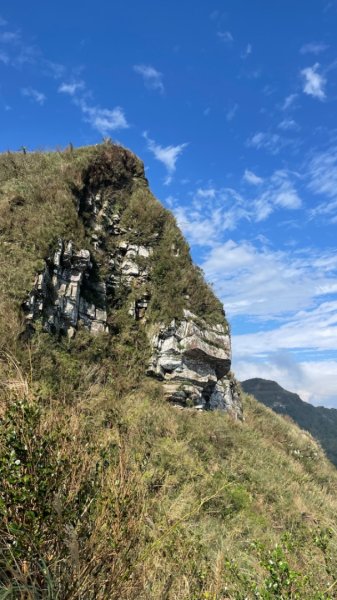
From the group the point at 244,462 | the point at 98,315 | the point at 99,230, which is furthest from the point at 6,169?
the point at 244,462

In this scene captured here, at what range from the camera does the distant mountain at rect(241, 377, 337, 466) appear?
4803 inches

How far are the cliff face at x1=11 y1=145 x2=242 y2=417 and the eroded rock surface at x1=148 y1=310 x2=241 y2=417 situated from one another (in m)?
0.04

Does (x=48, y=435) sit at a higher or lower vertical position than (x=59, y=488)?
higher

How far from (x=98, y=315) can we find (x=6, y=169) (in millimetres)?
9899

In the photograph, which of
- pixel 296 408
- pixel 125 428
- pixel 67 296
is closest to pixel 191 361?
pixel 67 296

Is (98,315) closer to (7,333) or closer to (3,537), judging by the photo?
(7,333)

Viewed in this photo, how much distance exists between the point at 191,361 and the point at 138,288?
417cm

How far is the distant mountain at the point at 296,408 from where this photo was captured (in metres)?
122

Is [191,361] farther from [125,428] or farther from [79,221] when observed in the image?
[79,221]

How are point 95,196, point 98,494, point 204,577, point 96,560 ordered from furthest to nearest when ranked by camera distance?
point 95,196
point 204,577
point 98,494
point 96,560

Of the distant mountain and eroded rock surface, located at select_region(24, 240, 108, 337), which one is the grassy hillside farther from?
the distant mountain

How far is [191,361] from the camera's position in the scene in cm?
1506

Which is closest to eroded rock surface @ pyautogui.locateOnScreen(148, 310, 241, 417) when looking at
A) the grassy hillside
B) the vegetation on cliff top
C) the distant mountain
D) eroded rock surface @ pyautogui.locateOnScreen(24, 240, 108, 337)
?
the vegetation on cliff top

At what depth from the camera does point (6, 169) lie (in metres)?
18.1
